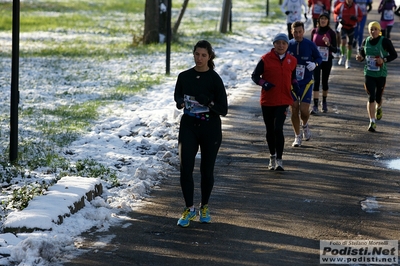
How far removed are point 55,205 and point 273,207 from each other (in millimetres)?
2407

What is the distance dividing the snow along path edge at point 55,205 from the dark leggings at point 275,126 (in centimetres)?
261

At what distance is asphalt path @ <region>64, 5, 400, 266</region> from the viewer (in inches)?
301

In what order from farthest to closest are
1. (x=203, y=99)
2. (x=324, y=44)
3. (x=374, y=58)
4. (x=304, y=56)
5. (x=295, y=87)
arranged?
(x=324, y=44) → (x=374, y=58) → (x=304, y=56) → (x=295, y=87) → (x=203, y=99)

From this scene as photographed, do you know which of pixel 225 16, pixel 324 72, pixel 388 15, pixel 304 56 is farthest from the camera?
pixel 225 16

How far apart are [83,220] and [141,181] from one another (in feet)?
5.84

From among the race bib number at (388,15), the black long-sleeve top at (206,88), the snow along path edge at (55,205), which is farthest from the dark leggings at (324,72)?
the race bib number at (388,15)

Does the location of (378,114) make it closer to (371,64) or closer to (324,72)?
(371,64)

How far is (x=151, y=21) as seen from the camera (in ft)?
83.3

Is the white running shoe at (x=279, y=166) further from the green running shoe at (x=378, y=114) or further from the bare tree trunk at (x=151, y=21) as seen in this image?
the bare tree trunk at (x=151, y=21)

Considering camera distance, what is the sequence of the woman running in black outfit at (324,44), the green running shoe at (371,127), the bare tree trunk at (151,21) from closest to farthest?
the green running shoe at (371,127) < the woman running in black outfit at (324,44) < the bare tree trunk at (151,21)

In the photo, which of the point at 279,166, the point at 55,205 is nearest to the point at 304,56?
the point at 279,166

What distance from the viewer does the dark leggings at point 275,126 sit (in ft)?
35.8

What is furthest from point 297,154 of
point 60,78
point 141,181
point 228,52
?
point 228,52

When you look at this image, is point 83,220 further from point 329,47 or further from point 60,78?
point 60,78
